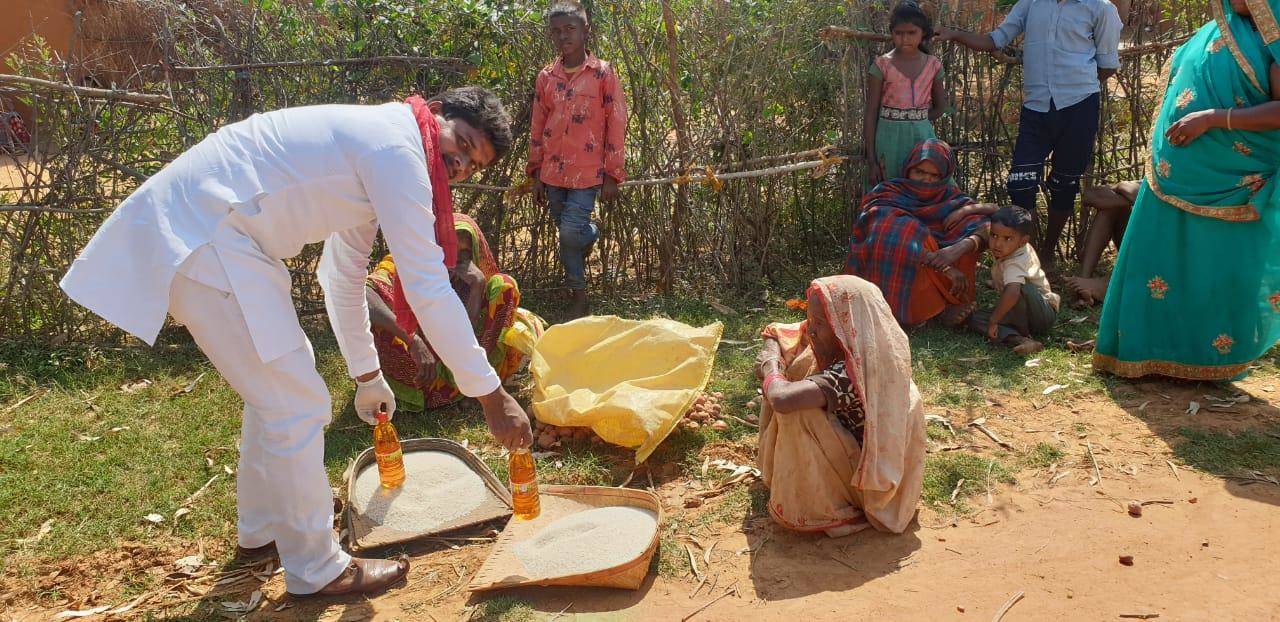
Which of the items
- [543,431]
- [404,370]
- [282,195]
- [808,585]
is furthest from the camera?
[404,370]

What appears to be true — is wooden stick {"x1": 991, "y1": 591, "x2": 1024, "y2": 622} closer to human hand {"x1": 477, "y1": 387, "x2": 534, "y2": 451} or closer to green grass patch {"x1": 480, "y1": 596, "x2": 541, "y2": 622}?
green grass patch {"x1": 480, "y1": 596, "x2": 541, "y2": 622}

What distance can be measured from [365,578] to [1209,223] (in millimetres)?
4026

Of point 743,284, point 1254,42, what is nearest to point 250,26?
point 743,284

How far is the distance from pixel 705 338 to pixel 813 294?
3.80 ft

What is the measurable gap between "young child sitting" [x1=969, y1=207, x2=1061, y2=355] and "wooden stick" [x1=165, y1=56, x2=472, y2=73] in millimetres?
3372

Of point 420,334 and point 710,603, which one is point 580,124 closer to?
point 420,334

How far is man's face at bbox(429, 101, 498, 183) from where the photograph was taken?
2666 millimetres

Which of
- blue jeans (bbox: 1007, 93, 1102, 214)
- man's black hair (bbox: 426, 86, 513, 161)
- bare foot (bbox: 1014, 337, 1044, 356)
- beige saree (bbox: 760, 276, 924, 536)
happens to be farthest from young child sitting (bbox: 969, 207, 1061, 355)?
man's black hair (bbox: 426, 86, 513, 161)

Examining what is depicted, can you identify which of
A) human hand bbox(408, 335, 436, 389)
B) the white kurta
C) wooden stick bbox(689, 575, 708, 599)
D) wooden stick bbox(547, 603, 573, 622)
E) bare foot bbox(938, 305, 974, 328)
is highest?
the white kurta

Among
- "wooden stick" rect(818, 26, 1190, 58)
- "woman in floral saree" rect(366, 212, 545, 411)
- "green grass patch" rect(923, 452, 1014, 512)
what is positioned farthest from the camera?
"wooden stick" rect(818, 26, 1190, 58)

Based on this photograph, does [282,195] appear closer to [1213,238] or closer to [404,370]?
[404,370]

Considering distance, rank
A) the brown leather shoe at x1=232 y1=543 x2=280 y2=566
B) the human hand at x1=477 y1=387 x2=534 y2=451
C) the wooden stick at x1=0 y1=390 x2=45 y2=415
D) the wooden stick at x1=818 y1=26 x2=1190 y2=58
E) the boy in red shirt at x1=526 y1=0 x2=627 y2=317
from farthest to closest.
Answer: the wooden stick at x1=818 y1=26 x2=1190 y2=58 < the boy in red shirt at x1=526 y1=0 x2=627 y2=317 < the wooden stick at x1=0 y1=390 x2=45 y2=415 < the brown leather shoe at x1=232 y1=543 x2=280 y2=566 < the human hand at x1=477 y1=387 x2=534 y2=451

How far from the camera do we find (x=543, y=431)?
4121 mm

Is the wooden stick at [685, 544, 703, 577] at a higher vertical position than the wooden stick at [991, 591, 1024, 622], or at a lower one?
lower
